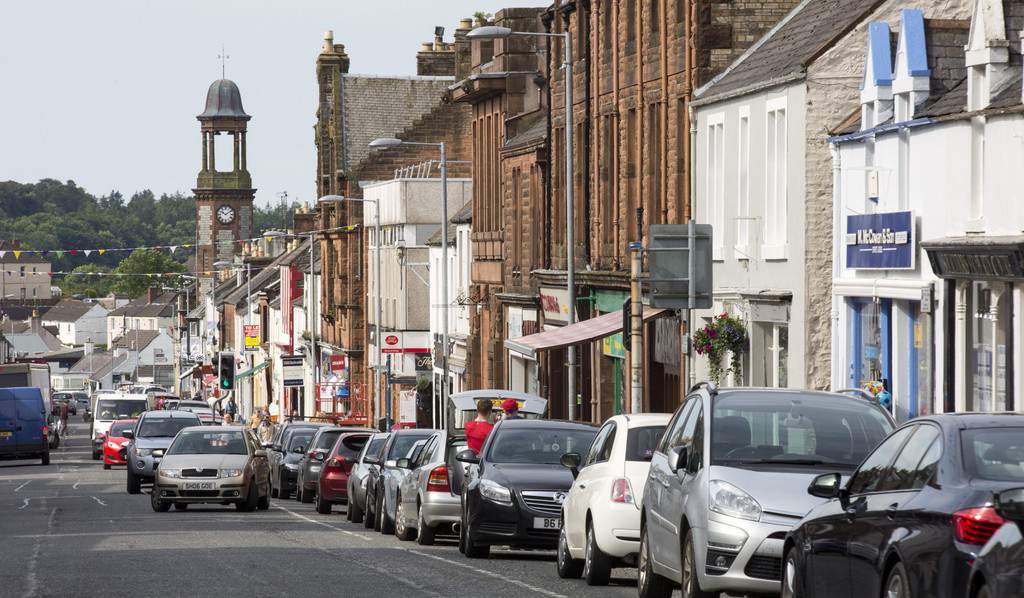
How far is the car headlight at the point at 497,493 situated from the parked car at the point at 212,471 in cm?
1136

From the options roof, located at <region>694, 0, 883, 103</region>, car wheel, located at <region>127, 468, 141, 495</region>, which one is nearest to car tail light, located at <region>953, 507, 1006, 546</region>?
roof, located at <region>694, 0, 883, 103</region>

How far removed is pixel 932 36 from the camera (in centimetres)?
2564

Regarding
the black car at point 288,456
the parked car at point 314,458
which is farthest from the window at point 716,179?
the black car at point 288,456

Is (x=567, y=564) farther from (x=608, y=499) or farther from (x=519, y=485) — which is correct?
(x=519, y=485)

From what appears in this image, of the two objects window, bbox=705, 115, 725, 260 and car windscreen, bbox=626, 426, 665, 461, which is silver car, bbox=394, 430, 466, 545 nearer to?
car windscreen, bbox=626, 426, 665, 461

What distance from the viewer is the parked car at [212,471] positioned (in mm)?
30234

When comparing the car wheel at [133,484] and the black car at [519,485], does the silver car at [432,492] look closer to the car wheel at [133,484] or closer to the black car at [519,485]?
the black car at [519,485]

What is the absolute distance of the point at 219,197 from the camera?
167875 mm

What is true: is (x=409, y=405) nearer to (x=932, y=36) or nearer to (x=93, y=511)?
(x=93, y=511)

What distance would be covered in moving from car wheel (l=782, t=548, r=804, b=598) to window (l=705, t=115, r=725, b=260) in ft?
66.2

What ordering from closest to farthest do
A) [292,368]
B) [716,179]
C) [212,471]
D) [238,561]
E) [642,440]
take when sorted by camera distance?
[642,440], [238,561], [212,471], [716,179], [292,368]

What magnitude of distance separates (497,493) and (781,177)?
10952 mm

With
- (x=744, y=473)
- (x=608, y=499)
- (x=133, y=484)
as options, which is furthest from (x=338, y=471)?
(x=744, y=473)

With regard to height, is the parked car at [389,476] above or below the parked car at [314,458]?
above
